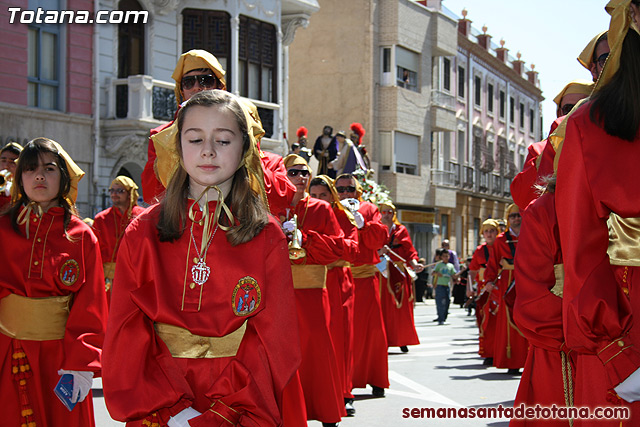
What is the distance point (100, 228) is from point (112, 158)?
10.1 metres

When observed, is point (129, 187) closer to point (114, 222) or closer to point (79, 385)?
point (114, 222)

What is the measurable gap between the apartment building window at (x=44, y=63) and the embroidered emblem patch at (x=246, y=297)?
55.5 feet

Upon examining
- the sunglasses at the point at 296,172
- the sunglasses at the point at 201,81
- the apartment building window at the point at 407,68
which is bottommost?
the sunglasses at the point at 296,172

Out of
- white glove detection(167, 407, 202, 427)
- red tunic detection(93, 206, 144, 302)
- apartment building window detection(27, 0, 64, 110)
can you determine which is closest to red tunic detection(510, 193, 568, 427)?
white glove detection(167, 407, 202, 427)

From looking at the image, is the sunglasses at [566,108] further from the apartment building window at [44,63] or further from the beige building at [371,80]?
the beige building at [371,80]

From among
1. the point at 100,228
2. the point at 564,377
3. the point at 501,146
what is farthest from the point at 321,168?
the point at 501,146

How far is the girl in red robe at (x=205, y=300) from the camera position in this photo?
355 cm

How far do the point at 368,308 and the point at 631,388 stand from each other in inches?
296

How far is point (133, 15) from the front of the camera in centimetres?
2162

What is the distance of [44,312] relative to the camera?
558 cm

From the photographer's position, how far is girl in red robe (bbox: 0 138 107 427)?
5.49 meters

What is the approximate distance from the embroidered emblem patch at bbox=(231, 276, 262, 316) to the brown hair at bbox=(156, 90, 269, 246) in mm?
170

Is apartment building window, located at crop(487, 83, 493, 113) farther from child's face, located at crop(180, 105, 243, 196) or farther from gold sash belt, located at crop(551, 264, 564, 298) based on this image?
child's face, located at crop(180, 105, 243, 196)

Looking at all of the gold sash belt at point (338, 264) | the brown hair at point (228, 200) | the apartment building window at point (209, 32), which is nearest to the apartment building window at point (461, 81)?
the apartment building window at point (209, 32)
